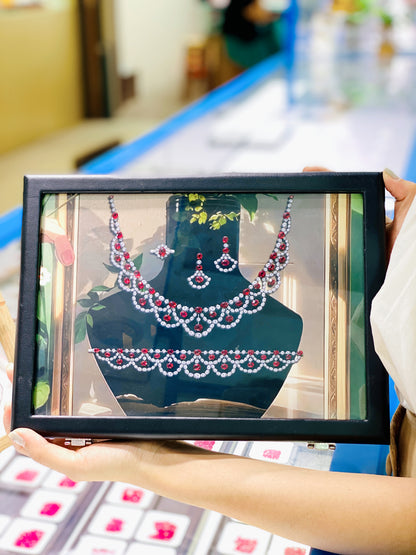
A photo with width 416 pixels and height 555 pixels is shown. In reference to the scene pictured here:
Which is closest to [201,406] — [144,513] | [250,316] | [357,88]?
[250,316]

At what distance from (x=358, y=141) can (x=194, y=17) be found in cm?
563

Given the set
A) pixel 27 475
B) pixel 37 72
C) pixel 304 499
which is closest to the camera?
pixel 304 499

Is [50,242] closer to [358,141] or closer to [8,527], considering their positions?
[8,527]

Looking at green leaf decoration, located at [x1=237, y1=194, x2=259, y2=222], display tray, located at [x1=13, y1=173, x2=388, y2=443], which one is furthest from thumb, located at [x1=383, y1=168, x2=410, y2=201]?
green leaf decoration, located at [x1=237, y1=194, x2=259, y2=222]

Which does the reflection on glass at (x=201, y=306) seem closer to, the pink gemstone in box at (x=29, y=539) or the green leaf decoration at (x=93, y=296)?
the green leaf decoration at (x=93, y=296)

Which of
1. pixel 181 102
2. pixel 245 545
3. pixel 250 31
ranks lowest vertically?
pixel 181 102

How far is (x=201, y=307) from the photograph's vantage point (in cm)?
75

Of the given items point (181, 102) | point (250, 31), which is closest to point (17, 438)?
point (250, 31)

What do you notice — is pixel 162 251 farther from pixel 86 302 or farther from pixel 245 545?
pixel 245 545

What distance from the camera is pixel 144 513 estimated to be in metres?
0.85

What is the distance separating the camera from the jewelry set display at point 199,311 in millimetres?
740

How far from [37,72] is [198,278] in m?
5.34

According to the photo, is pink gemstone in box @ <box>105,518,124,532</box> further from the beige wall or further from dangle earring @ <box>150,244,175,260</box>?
the beige wall

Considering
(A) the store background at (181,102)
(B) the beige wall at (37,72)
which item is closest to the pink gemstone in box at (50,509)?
(A) the store background at (181,102)
